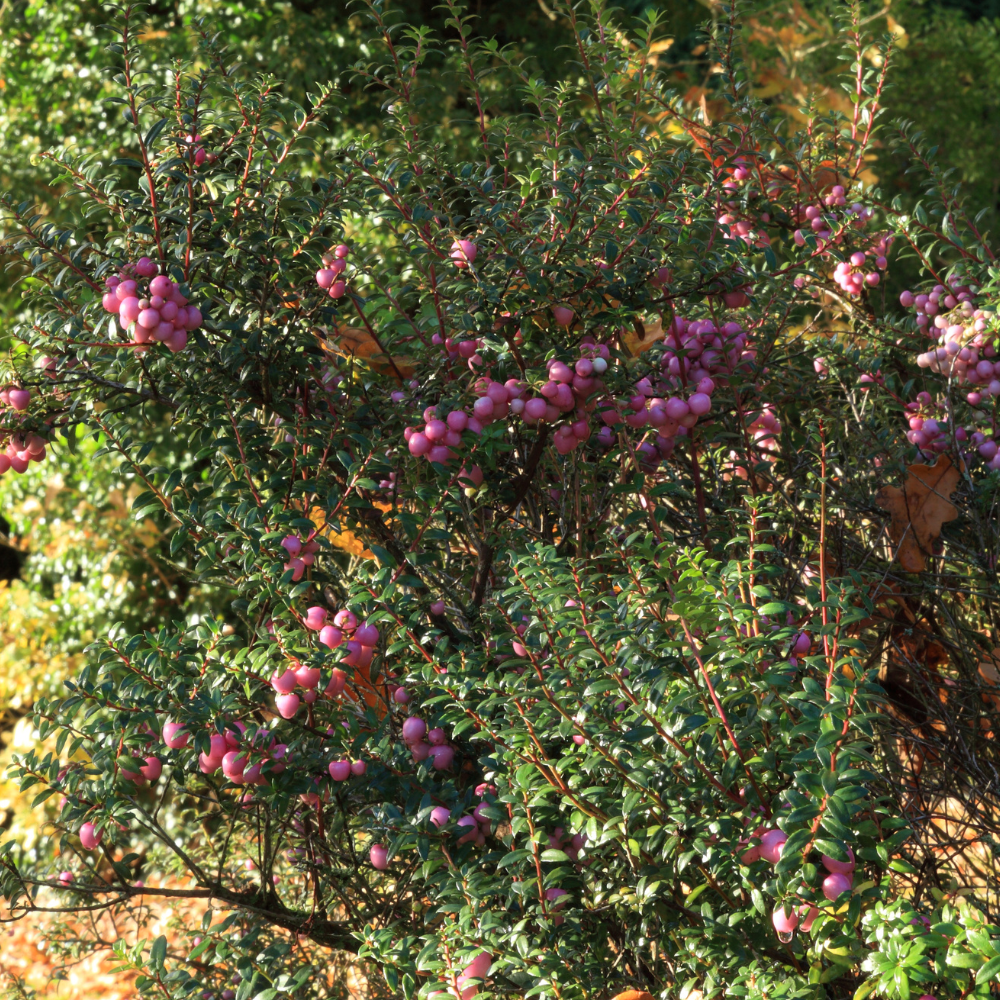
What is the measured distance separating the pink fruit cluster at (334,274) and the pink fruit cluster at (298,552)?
17.2 inches

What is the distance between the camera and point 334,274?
1695 millimetres

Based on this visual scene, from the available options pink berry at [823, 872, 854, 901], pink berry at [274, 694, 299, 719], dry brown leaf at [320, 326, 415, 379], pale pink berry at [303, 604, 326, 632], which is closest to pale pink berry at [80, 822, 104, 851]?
pink berry at [274, 694, 299, 719]

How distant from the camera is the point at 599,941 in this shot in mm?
1498

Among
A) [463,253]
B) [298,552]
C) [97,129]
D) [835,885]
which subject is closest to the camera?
[835,885]

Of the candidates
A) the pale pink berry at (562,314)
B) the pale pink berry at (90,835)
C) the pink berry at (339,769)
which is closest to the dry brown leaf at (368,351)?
the pale pink berry at (562,314)

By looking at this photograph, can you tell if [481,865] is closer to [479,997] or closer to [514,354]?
[479,997]

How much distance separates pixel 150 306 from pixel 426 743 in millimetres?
778

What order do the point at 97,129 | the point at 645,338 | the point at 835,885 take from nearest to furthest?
the point at 835,885 → the point at 645,338 → the point at 97,129

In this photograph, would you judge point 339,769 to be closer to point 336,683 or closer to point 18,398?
point 336,683

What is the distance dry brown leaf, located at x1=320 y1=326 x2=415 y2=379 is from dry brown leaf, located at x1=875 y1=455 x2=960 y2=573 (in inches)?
40.4

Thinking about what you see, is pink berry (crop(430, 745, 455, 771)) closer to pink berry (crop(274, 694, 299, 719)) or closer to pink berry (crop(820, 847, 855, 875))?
pink berry (crop(274, 694, 299, 719))

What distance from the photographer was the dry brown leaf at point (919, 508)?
2.04 metres

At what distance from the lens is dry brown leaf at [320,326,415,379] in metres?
1.95

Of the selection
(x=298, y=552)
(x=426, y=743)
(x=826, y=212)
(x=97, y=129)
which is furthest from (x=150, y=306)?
(x=97, y=129)
